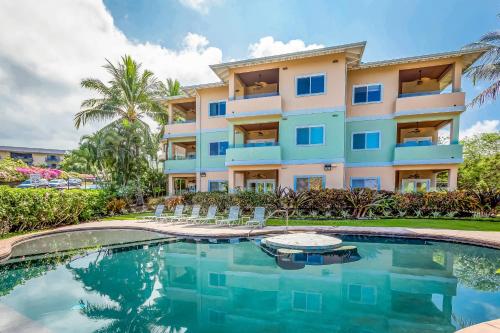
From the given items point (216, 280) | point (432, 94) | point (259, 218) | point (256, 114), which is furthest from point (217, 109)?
point (216, 280)

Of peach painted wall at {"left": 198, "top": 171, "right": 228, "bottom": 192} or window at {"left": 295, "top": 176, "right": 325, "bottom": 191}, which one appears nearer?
window at {"left": 295, "top": 176, "right": 325, "bottom": 191}

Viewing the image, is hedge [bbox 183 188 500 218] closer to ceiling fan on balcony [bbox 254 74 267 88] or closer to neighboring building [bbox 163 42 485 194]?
neighboring building [bbox 163 42 485 194]

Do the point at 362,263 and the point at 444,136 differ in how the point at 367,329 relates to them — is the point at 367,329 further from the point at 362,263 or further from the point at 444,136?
the point at 444,136

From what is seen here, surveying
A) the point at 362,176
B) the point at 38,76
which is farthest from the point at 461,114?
the point at 38,76

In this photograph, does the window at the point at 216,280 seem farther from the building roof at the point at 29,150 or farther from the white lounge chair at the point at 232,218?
the building roof at the point at 29,150

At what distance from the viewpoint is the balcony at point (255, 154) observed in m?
16.3

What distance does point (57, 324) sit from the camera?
507cm

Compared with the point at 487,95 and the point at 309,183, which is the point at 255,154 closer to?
the point at 309,183

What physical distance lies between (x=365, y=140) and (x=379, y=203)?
4669mm

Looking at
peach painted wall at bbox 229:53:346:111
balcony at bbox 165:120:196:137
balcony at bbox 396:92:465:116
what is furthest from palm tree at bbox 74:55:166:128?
balcony at bbox 396:92:465:116

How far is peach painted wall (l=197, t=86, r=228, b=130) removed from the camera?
20391 millimetres

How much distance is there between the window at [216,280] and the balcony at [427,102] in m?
15.1

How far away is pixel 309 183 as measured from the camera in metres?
16.3

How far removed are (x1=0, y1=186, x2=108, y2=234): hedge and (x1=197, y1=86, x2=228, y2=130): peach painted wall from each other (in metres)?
9.88
